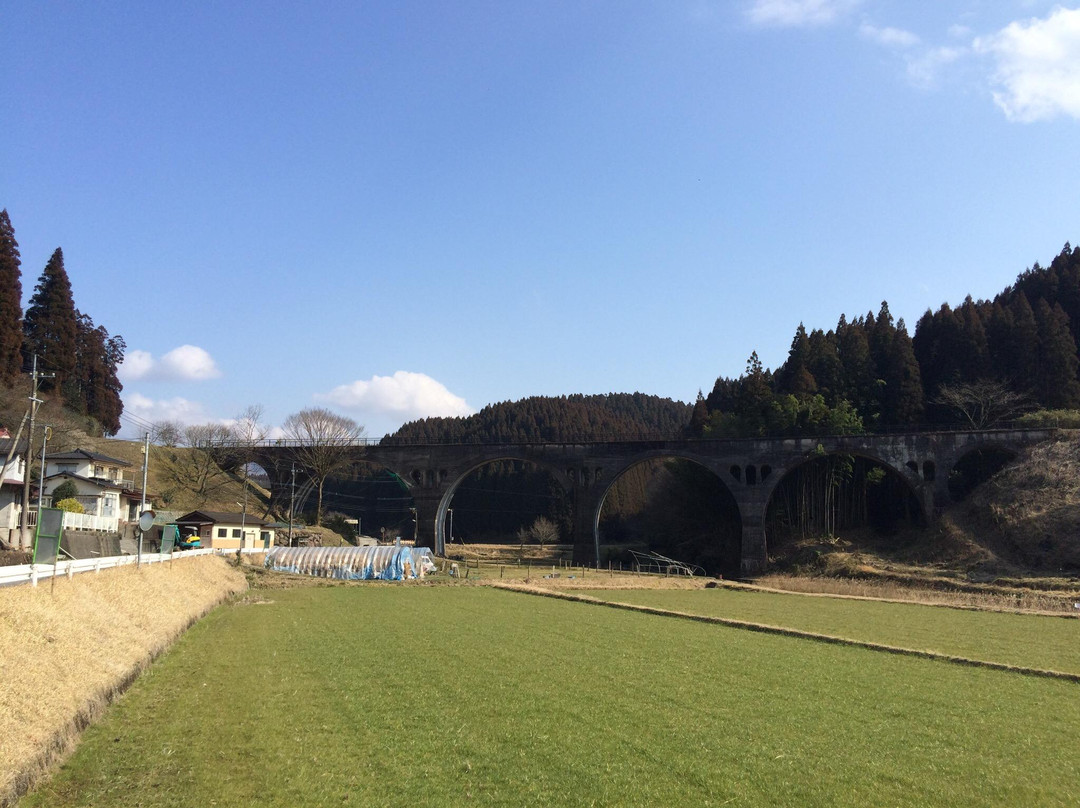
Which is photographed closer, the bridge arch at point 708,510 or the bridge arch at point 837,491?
the bridge arch at point 837,491

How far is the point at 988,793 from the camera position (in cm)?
675

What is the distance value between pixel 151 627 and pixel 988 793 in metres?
12.4

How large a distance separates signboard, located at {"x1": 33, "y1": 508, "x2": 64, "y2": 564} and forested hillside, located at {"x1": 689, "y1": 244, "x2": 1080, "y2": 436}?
145 feet

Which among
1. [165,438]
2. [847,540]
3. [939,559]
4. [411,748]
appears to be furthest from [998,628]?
[165,438]

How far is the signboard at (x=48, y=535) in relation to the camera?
36.9 ft

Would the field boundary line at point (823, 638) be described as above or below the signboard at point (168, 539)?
below

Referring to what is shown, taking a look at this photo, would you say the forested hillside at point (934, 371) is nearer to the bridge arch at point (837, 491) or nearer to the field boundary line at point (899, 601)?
the bridge arch at point (837, 491)

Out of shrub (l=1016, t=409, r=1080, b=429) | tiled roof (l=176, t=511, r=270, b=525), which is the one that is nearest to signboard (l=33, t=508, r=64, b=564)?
tiled roof (l=176, t=511, r=270, b=525)

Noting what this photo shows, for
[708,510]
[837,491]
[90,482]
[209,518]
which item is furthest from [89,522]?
[837,491]

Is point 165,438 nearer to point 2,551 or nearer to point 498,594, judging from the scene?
point 2,551

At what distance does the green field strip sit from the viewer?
48.6 feet

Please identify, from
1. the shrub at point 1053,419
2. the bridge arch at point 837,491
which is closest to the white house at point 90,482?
the bridge arch at point 837,491

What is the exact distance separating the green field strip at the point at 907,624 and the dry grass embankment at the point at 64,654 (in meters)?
13.0

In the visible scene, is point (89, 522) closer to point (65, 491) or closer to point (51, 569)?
point (65, 491)
